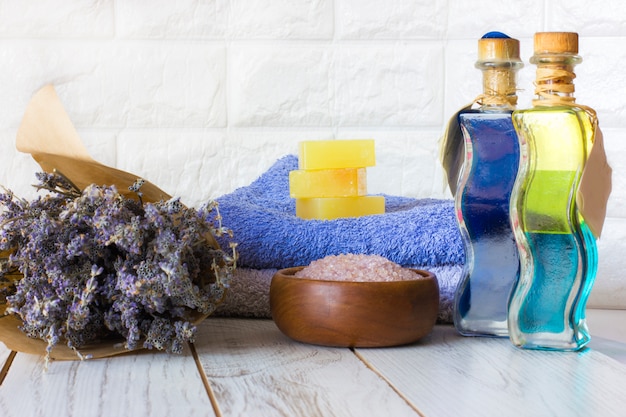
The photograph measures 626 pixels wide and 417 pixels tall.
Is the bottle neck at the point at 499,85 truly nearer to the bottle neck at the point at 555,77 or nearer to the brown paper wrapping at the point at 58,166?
the bottle neck at the point at 555,77

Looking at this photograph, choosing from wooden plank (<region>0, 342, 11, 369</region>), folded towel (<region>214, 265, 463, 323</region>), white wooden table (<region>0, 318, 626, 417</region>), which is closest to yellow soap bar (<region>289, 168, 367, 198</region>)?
folded towel (<region>214, 265, 463, 323</region>)

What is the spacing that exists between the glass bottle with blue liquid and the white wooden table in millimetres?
35

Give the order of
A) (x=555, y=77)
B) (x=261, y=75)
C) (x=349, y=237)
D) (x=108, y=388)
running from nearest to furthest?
(x=108, y=388) → (x=555, y=77) → (x=349, y=237) → (x=261, y=75)

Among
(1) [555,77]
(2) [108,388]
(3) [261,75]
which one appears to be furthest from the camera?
(3) [261,75]

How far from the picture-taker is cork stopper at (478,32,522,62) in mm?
777

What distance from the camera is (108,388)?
0.63 m

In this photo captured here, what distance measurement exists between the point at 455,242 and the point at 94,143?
2.03 feet

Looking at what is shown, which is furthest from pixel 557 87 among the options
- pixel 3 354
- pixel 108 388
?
pixel 3 354

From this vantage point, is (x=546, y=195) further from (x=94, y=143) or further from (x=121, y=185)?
(x=94, y=143)

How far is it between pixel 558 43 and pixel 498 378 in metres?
0.31

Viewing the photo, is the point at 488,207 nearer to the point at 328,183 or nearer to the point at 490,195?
the point at 490,195

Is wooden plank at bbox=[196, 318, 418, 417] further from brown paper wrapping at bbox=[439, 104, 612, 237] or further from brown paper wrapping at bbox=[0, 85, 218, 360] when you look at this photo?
brown paper wrapping at bbox=[439, 104, 612, 237]

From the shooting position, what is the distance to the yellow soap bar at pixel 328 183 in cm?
95

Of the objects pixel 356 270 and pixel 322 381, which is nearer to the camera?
pixel 322 381
